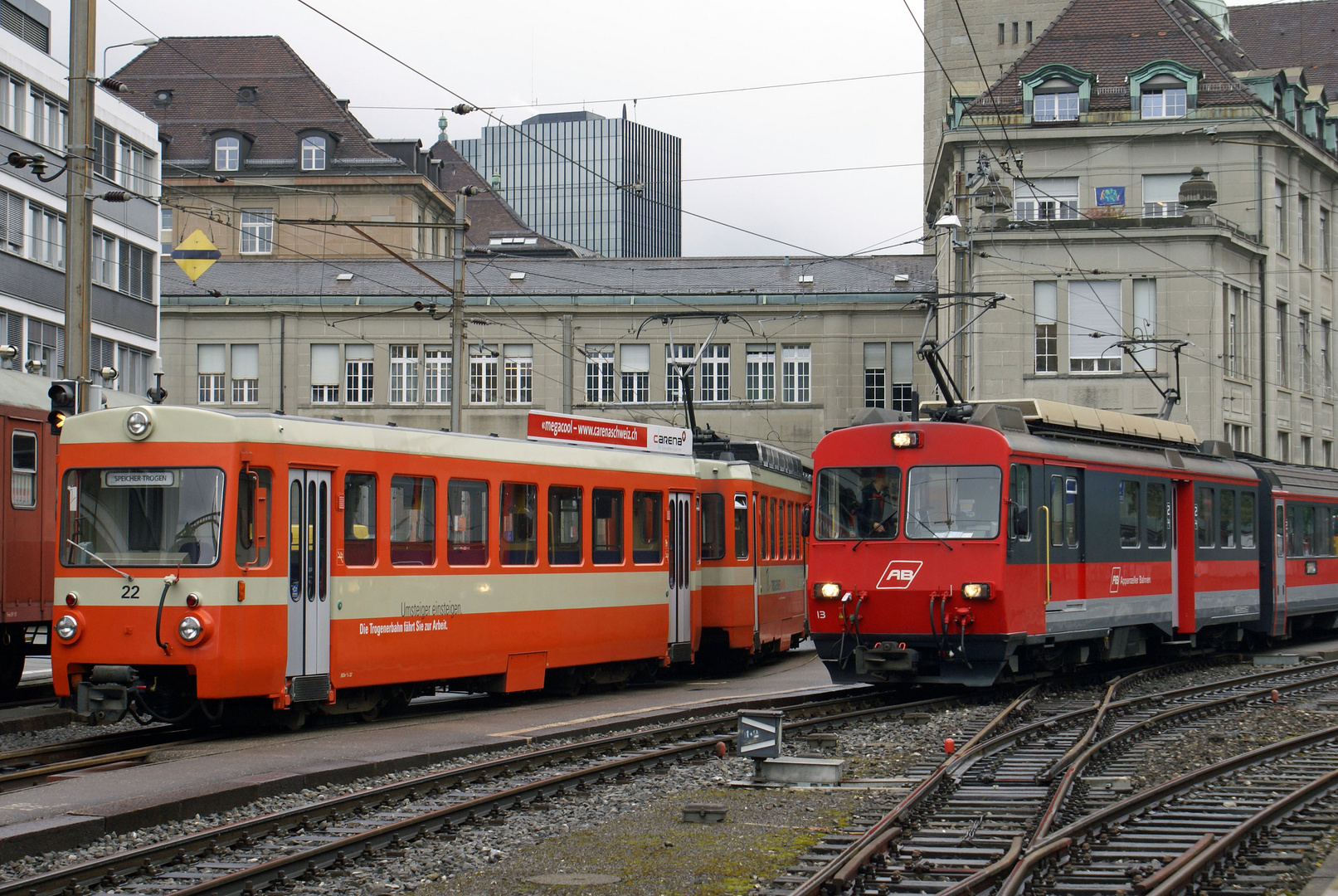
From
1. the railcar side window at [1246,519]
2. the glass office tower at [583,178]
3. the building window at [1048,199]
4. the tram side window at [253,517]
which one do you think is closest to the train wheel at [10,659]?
the tram side window at [253,517]

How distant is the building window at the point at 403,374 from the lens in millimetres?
57312

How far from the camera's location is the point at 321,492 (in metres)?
14.5

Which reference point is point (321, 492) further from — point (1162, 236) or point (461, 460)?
point (1162, 236)

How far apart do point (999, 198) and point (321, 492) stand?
35256 millimetres

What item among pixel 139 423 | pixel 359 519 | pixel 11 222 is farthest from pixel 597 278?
pixel 139 423

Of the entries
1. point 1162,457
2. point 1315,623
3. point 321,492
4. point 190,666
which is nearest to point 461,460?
point 321,492

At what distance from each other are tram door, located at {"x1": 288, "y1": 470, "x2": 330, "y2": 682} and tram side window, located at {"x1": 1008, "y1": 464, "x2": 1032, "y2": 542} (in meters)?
7.05

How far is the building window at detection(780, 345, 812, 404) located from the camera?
56906 mm

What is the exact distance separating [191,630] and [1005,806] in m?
6.70

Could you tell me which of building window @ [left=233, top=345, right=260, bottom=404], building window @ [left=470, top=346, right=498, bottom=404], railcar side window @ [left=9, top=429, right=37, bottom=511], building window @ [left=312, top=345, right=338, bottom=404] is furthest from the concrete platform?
building window @ [left=233, top=345, right=260, bottom=404]

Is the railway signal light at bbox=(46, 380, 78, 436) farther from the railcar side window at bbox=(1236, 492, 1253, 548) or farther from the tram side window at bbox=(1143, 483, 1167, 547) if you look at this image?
the railcar side window at bbox=(1236, 492, 1253, 548)

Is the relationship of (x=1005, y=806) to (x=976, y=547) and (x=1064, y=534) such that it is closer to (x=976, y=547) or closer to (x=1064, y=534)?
(x=976, y=547)

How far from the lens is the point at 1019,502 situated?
17.4 m

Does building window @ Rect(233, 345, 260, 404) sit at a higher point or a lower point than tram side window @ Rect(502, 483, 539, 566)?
higher
